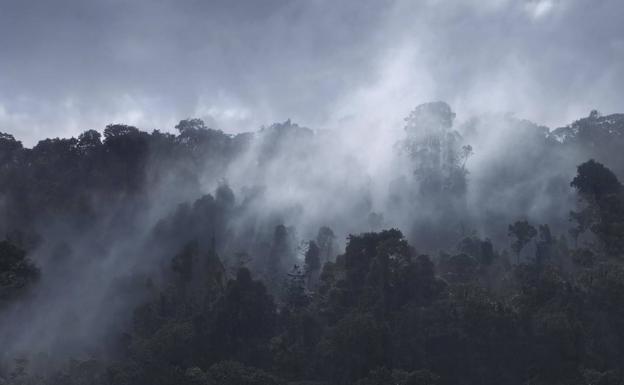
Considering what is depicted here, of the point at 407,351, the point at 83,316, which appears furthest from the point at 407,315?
the point at 83,316

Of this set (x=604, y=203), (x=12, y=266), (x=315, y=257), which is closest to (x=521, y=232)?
(x=604, y=203)

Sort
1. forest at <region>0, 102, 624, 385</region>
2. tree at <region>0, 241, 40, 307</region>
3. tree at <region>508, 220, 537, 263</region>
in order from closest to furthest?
tree at <region>0, 241, 40, 307</region>, forest at <region>0, 102, 624, 385</region>, tree at <region>508, 220, 537, 263</region>

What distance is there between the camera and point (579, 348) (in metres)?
40.0

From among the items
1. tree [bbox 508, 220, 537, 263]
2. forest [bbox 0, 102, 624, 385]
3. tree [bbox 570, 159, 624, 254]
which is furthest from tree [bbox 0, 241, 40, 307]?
tree [bbox 508, 220, 537, 263]

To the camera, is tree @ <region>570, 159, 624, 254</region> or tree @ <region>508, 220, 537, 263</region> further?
tree @ <region>508, 220, 537, 263</region>

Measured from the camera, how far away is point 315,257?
204ft

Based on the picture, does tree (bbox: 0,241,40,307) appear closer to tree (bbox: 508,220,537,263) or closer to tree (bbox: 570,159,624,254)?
tree (bbox: 570,159,624,254)

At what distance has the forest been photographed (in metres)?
42.2

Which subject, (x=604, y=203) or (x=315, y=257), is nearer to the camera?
(x=604, y=203)

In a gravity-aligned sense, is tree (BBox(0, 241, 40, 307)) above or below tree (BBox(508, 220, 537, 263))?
below

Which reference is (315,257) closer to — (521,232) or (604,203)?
(521,232)

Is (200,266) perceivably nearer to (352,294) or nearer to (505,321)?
(352,294)

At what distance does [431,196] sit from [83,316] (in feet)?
149

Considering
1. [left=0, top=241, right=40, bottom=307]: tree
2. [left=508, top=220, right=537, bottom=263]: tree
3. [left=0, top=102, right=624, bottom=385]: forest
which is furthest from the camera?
[left=508, top=220, right=537, bottom=263]: tree
